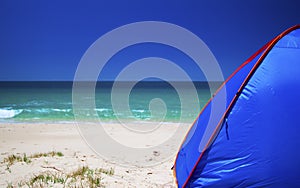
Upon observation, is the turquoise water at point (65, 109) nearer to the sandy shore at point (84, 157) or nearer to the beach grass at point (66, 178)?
the sandy shore at point (84, 157)

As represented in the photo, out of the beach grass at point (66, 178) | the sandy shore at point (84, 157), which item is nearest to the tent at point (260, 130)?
the sandy shore at point (84, 157)

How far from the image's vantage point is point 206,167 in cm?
275

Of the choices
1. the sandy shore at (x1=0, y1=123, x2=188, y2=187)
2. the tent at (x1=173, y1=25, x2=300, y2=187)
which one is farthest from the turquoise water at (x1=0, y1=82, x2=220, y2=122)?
the tent at (x1=173, y1=25, x2=300, y2=187)

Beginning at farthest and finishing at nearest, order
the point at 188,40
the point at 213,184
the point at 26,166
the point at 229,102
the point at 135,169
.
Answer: the point at 188,40 → the point at 135,169 → the point at 26,166 → the point at 229,102 → the point at 213,184

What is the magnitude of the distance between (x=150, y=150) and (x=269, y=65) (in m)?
3.72

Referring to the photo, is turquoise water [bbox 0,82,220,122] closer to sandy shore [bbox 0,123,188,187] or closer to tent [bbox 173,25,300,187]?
sandy shore [bbox 0,123,188,187]

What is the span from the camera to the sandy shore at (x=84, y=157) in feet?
11.6

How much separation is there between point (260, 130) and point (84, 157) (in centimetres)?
338

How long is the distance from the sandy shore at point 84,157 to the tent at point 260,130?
96 cm

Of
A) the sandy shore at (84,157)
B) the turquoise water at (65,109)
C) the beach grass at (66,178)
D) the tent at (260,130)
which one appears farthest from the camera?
the turquoise water at (65,109)

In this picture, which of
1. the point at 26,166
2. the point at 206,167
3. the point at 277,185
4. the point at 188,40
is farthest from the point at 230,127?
the point at 188,40

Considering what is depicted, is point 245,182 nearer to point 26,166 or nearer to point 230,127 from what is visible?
point 230,127

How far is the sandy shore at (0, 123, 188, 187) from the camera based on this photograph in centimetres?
353

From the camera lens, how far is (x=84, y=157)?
4.71 m
